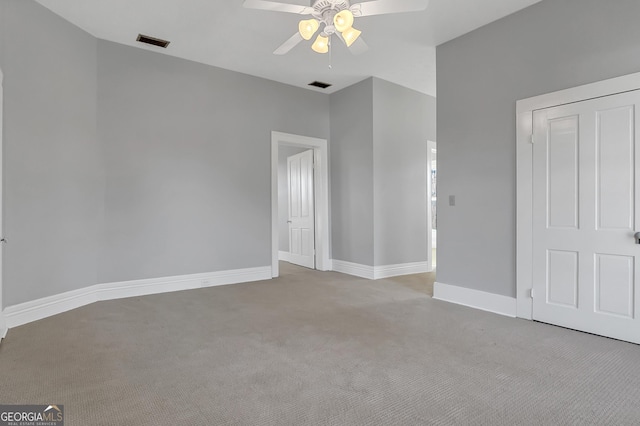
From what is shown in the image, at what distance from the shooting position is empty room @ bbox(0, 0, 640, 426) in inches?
82.2

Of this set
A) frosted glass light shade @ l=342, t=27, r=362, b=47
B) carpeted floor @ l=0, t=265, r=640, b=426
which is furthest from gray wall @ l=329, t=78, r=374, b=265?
frosted glass light shade @ l=342, t=27, r=362, b=47

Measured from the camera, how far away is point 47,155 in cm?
353

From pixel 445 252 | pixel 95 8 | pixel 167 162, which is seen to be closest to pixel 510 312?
pixel 445 252

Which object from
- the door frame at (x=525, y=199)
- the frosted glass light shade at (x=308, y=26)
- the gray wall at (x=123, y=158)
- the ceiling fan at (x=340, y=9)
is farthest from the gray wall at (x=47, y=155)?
the door frame at (x=525, y=199)

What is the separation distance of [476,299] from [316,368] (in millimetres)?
2301

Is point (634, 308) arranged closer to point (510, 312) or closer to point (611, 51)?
point (510, 312)

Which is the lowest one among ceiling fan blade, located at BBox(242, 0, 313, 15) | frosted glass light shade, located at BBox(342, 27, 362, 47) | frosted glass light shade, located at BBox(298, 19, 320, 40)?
frosted glass light shade, located at BBox(342, 27, 362, 47)

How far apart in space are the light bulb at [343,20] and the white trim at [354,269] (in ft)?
11.7

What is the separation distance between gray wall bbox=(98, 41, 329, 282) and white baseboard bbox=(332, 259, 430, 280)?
1.28m

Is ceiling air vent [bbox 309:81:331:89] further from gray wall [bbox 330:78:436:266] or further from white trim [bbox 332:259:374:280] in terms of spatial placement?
white trim [bbox 332:259:374:280]

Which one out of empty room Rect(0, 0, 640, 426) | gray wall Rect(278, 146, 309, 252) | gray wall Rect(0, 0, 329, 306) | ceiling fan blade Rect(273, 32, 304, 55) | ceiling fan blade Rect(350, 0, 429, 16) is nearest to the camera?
empty room Rect(0, 0, 640, 426)

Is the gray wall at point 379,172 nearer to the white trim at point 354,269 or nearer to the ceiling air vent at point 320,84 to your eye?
the white trim at point 354,269

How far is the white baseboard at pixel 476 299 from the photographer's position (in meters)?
3.52

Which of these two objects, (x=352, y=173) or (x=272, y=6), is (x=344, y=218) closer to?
(x=352, y=173)
